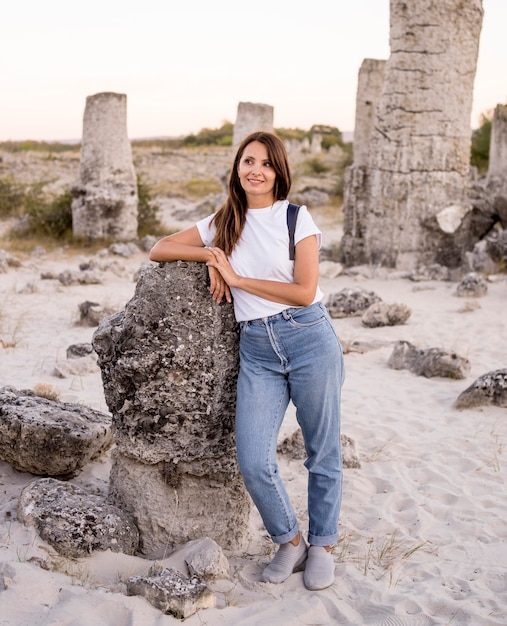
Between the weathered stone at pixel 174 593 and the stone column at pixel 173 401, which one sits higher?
the stone column at pixel 173 401

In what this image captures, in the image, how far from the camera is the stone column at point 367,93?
14.9 metres

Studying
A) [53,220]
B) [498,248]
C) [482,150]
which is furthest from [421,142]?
[482,150]

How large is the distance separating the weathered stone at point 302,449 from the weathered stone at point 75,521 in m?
1.51

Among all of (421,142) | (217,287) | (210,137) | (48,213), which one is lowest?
(48,213)

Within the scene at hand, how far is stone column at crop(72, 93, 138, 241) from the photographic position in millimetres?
13430

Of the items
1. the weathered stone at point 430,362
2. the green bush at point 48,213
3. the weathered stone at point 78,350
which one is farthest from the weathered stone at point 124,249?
the weathered stone at point 430,362

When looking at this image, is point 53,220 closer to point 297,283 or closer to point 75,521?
point 75,521

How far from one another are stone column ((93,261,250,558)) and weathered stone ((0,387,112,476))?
483 millimetres

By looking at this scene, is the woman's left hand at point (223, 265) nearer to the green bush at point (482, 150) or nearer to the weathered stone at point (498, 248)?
the weathered stone at point (498, 248)

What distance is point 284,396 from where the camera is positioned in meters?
3.00

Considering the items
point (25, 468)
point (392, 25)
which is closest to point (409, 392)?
point (25, 468)

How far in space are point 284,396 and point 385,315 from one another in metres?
5.38

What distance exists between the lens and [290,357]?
2.92 meters

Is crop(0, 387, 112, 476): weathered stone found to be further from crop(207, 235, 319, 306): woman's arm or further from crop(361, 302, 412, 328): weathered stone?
crop(361, 302, 412, 328): weathered stone
